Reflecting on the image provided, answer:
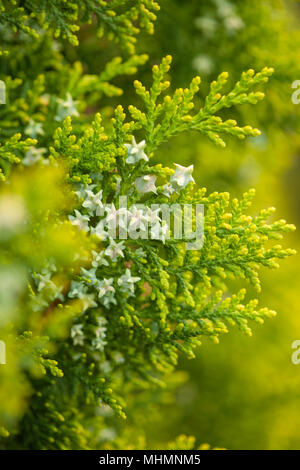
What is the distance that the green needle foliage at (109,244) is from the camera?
4.09 feet

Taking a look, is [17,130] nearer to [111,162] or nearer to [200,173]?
[111,162]

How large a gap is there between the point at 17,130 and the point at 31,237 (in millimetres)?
620

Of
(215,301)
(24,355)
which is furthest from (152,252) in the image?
(24,355)

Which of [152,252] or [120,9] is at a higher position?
[120,9]

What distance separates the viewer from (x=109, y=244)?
133 centimetres

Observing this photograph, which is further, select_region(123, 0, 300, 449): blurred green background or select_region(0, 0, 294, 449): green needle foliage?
select_region(123, 0, 300, 449): blurred green background

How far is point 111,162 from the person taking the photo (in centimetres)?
129

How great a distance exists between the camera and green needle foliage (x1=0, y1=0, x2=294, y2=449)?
1248 millimetres

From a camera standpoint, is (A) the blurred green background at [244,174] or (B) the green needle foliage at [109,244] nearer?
(B) the green needle foliage at [109,244]

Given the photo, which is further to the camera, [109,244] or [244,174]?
[244,174]

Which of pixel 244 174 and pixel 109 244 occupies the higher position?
pixel 244 174
